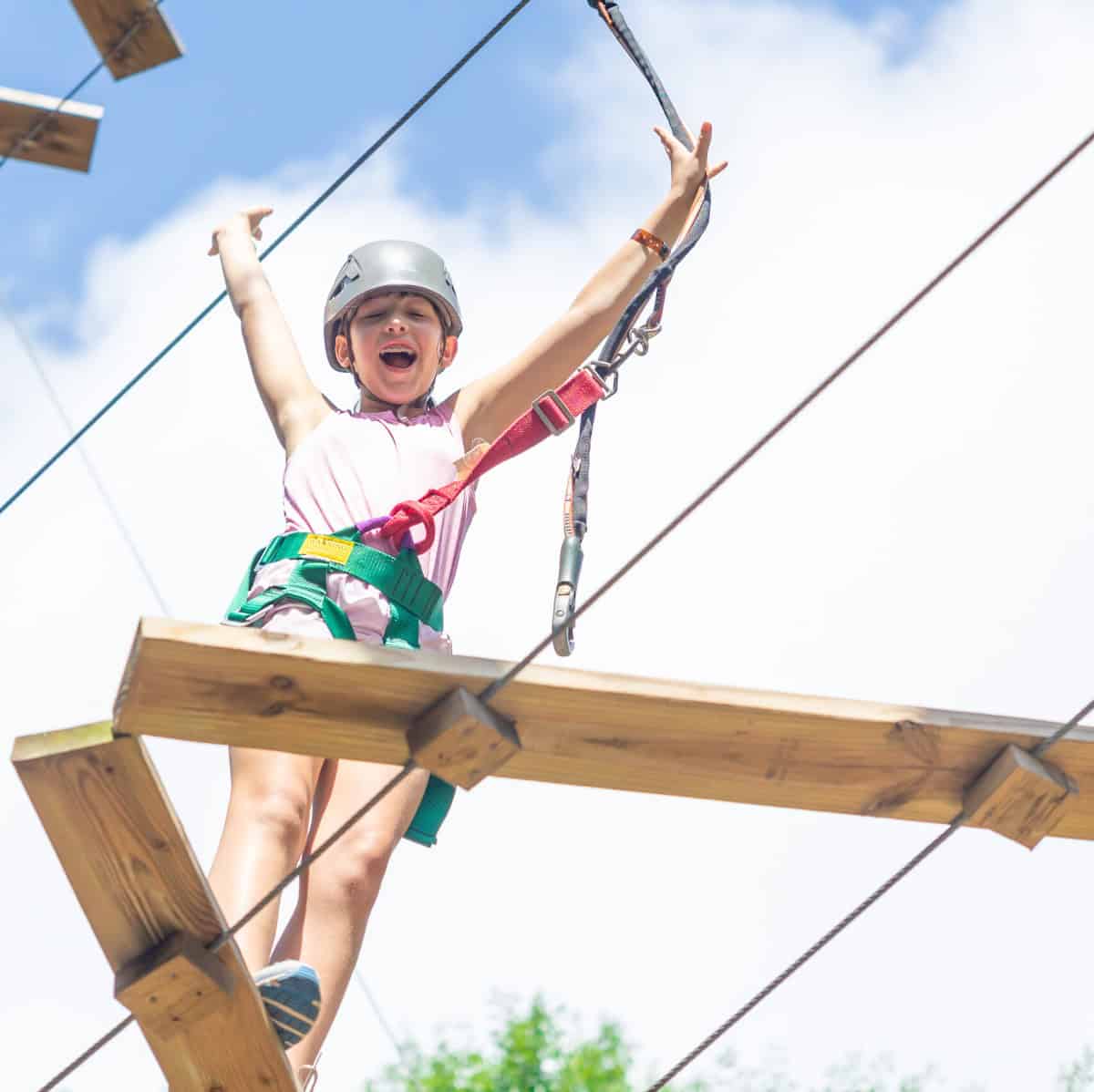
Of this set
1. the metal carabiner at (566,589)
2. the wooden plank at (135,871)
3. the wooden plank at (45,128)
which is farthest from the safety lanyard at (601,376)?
the wooden plank at (45,128)

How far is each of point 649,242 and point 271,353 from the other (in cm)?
72

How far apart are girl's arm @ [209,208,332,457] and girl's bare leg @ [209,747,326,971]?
0.72 metres

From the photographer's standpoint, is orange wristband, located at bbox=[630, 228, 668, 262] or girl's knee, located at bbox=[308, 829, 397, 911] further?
orange wristband, located at bbox=[630, 228, 668, 262]

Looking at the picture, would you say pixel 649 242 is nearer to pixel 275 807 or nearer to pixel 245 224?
pixel 245 224

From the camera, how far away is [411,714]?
2.68m

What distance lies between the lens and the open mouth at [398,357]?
151 inches

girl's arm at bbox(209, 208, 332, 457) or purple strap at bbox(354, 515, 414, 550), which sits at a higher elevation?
girl's arm at bbox(209, 208, 332, 457)

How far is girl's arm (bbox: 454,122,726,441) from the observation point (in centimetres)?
380

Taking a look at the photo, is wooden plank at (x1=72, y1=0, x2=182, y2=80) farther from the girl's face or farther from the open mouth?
the open mouth

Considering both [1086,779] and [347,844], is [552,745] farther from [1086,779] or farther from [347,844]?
[1086,779]

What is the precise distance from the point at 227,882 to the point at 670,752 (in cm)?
69

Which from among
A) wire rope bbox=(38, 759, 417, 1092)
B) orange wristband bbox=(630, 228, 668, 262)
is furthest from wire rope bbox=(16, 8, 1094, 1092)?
orange wristband bbox=(630, 228, 668, 262)

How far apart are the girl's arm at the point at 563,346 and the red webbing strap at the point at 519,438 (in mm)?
364

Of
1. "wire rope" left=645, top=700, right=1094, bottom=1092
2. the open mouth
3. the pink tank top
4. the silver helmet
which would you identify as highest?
the silver helmet
